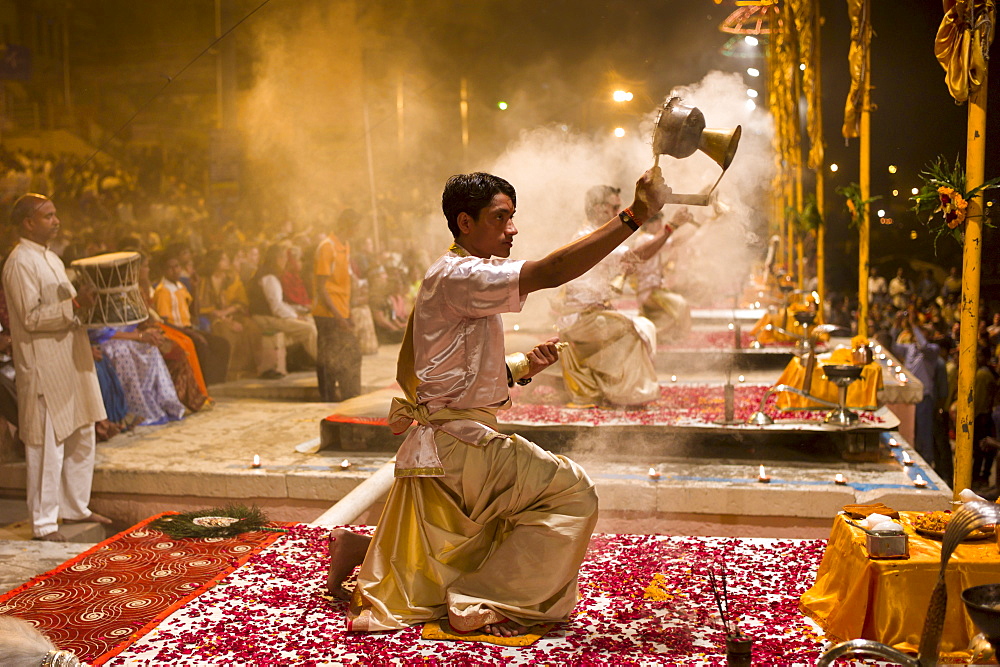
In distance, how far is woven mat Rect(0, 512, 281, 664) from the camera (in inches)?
158

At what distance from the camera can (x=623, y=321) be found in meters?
8.38

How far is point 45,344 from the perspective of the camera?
19.1ft

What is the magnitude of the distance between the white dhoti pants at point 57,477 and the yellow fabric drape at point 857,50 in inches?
281

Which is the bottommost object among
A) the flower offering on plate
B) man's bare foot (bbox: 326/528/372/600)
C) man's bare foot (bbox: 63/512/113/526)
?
man's bare foot (bbox: 63/512/113/526)

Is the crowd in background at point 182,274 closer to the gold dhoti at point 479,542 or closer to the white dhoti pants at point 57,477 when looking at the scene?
the white dhoti pants at point 57,477

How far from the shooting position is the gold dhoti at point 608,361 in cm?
825

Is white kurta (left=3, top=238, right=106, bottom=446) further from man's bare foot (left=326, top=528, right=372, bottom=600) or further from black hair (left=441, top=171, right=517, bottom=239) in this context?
black hair (left=441, top=171, right=517, bottom=239)

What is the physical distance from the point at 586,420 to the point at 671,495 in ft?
4.79

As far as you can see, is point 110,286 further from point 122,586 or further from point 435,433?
point 435,433

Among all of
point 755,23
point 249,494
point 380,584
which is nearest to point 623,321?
point 249,494

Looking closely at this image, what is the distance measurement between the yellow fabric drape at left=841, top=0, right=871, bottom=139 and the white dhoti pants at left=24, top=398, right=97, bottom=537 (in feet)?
23.4

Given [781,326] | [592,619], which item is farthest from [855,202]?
[592,619]

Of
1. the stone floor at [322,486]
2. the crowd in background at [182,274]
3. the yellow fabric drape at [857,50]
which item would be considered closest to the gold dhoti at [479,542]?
the stone floor at [322,486]

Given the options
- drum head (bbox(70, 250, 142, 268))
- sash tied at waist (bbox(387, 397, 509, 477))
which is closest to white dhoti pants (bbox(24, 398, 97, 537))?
drum head (bbox(70, 250, 142, 268))
